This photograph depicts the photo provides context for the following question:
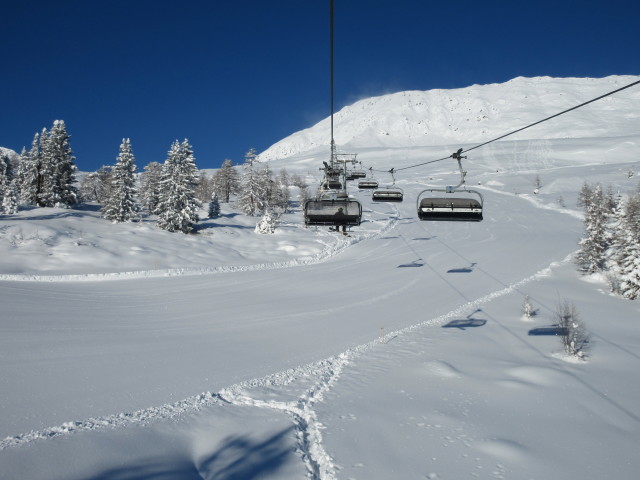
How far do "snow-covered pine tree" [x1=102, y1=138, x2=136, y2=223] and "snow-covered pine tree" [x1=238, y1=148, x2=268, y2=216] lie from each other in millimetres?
19592

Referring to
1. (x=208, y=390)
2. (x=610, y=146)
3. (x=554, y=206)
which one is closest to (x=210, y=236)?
(x=208, y=390)

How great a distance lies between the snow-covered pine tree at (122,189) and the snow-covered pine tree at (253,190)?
19.6 m

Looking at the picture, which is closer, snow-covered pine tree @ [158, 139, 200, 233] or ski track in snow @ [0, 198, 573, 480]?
ski track in snow @ [0, 198, 573, 480]

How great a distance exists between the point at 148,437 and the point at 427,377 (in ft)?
37.7

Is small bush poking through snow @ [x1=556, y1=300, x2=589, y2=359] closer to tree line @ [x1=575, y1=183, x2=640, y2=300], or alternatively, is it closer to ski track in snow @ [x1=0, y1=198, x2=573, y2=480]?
ski track in snow @ [x1=0, y1=198, x2=573, y2=480]

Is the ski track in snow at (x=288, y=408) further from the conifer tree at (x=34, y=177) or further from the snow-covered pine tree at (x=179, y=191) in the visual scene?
the conifer tree at (x=34, y=177)

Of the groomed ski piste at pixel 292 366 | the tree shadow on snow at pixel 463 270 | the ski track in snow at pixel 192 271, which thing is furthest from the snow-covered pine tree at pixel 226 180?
the tree shadow on snow at pixel 463 270

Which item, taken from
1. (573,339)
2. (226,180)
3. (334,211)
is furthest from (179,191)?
(573,339)

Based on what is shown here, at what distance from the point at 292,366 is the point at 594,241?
3941 centimetres

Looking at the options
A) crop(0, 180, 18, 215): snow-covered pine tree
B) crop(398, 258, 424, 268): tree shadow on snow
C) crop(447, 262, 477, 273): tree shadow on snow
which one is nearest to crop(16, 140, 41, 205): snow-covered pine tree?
crop(0, 180, 18, 215): snow-covered pine tree

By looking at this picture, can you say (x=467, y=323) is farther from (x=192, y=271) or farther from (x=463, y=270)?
(x=192, y=271)

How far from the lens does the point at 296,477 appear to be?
33.5 ft

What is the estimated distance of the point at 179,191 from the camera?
166 ft

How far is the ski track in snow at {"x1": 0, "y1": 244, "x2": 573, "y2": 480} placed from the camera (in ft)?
35.1
